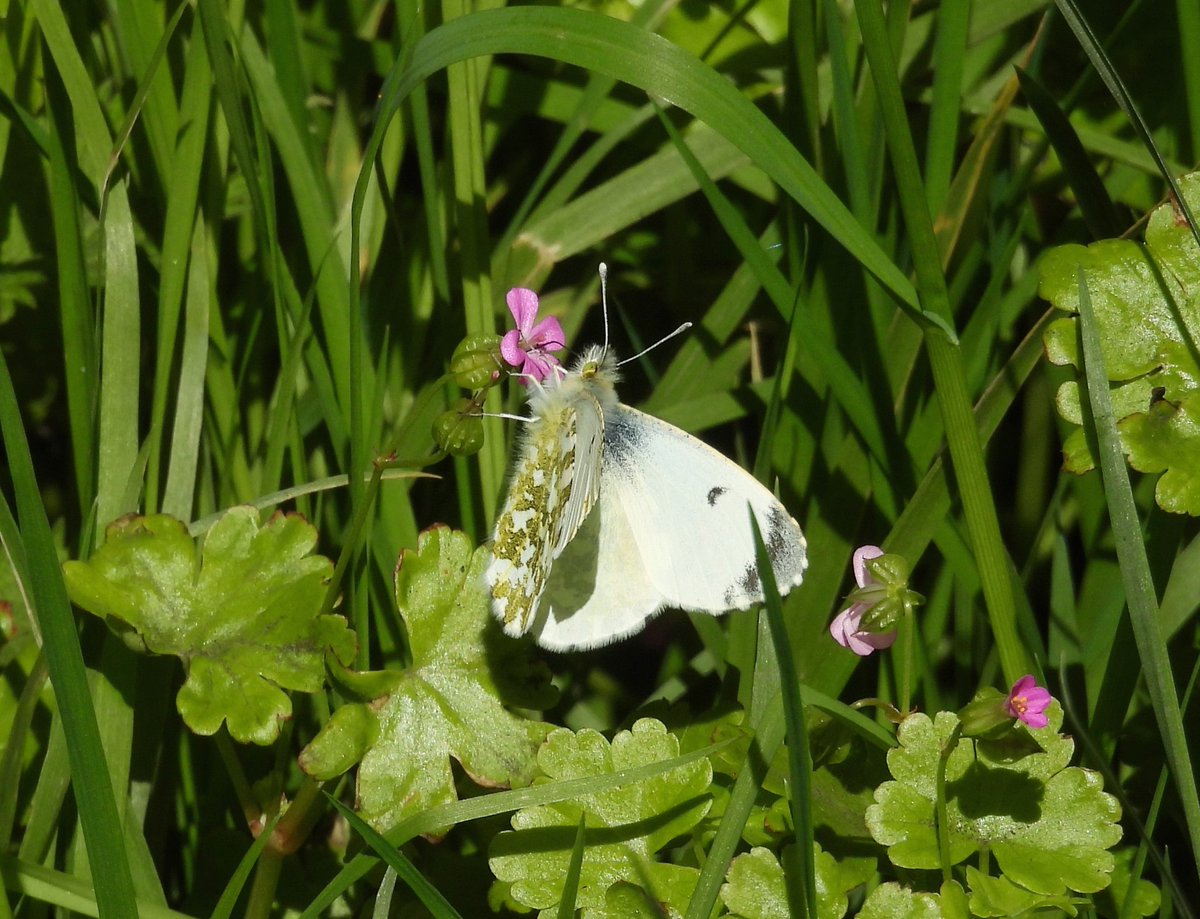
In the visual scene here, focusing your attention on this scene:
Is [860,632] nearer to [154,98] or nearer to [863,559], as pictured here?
[863,559]

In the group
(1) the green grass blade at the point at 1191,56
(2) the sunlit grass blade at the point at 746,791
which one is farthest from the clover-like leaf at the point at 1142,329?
(2) the sunlit grass blade at the point at 746,791

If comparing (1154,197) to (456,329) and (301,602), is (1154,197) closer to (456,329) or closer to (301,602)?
(456,329)

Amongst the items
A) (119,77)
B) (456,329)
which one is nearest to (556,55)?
(456,329)

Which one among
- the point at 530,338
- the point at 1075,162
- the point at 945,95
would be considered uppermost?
the point at 945,95

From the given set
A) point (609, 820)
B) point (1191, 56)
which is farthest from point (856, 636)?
point (1191, 56)

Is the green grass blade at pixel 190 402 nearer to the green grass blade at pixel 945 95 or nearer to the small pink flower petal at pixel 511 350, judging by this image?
the small pink flower petal at pixel 511 350

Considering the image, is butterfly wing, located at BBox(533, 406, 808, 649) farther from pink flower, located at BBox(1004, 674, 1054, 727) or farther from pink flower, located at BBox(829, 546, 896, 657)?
pink flower, located at BBox(1004, 674, 1054, 727)

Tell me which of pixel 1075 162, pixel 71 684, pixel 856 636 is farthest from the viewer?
pixel 1075 162
